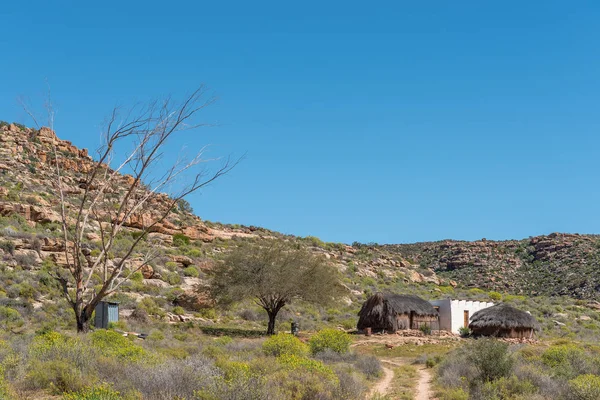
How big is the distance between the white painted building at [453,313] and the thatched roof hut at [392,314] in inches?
59.3

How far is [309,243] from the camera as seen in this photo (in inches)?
2633

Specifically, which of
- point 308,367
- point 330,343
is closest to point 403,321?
point 330,343

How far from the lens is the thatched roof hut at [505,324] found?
3312 cm

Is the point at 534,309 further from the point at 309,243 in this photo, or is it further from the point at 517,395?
the point at 517,395

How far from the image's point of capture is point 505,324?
33.0m

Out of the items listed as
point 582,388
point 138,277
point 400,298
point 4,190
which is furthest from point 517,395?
point 4,190

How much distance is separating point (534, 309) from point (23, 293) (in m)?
34.3

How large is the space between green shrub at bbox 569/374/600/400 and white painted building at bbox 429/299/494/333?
24.8 metres

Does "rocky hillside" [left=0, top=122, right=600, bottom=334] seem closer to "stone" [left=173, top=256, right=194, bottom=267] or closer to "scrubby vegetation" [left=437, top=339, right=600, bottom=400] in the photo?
"stone" [left=173, top=256, right=194, bottom=267]

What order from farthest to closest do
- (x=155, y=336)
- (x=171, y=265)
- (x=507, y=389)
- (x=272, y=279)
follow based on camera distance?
(x=171, y=265) → (x=272, y=279) → (x=155, y=336) → (x=507, y=389)

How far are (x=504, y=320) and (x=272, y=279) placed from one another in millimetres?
13193

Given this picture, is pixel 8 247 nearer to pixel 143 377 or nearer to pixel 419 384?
pixel 419 384

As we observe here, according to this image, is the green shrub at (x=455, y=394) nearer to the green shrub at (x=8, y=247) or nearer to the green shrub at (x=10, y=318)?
the green shrub at (x=10, y=318)

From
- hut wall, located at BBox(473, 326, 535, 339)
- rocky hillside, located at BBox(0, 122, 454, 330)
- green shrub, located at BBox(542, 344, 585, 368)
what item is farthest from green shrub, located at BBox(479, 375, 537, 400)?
hut wall, located at BBox(473, 326, 535, 339)
